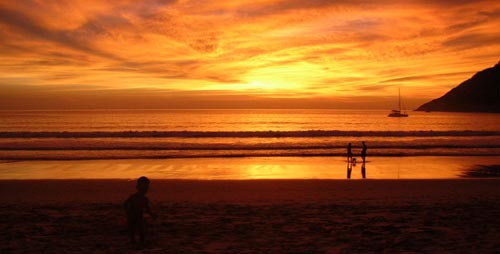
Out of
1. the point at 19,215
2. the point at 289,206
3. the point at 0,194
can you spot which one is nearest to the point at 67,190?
the point at 0,194

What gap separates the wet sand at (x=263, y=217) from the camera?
7703 mm

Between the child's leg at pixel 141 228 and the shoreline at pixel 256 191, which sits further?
the shoreline at pixel 256 191

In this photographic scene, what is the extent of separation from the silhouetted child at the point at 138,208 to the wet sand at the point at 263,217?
0.20 metres

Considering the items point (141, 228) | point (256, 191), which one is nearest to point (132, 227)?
point (141, 228)

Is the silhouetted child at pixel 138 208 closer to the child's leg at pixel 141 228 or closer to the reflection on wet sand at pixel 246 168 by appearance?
the child's leg at pixel 141 228

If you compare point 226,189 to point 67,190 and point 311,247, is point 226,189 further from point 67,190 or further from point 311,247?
point 311,247

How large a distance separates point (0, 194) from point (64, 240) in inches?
270

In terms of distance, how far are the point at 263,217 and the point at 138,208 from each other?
334 centimetres

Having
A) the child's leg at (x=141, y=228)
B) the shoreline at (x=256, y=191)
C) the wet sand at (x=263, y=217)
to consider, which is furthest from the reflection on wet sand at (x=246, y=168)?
the child's leg at (x=141, y=228)

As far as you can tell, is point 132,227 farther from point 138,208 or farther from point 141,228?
point 138,208

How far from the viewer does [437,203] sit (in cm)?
1162

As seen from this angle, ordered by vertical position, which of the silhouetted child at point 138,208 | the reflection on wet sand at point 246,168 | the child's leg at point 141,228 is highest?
the silhouetted child at point 138,208

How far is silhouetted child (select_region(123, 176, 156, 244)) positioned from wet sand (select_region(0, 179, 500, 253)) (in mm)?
203

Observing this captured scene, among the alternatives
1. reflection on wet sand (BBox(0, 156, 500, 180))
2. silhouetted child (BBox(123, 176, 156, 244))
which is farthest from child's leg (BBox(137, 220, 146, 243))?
reflection on wet sand (BBox(0, 156, 500, 180))
